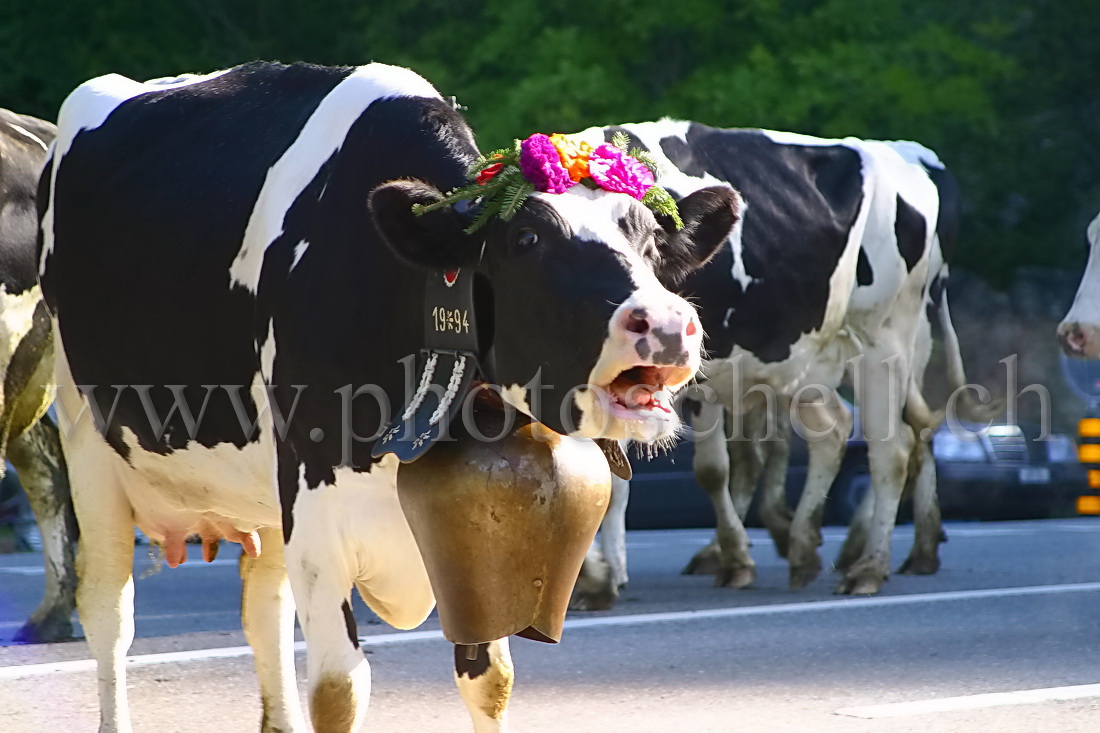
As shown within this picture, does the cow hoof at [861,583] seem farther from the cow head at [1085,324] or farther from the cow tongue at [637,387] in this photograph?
the cow tongue at [637,387]

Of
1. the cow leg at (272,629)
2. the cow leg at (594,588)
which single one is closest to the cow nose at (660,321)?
the cow leg at (272,629)

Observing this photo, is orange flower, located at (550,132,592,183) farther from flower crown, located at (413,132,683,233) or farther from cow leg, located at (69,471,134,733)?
cow leg, located at (69,471,134,733)

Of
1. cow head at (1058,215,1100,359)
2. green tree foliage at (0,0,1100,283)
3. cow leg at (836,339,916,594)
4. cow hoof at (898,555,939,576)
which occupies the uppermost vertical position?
green tree foliage at (0,0,1100,283)

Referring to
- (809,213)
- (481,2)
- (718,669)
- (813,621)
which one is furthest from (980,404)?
(481,2)

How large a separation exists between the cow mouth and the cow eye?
0.40 meters

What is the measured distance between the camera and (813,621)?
27.4 ft

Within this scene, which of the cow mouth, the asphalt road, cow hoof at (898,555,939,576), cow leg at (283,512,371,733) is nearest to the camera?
the cow mouth

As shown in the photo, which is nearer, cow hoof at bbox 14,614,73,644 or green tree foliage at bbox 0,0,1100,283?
cow hoof at bbox 14,614,73,644

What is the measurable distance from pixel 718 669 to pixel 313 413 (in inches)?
131

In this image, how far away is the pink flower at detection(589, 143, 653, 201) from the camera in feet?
13.0

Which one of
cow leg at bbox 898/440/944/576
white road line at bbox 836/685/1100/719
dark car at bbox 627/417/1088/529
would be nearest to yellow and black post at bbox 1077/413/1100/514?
dark car at bbox 627/417/1088/529

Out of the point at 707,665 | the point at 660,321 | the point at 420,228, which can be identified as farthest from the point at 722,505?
the point at 660,321

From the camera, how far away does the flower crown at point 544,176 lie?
392 centimetres

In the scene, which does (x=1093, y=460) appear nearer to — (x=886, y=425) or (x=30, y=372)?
(x=886, y=425)
